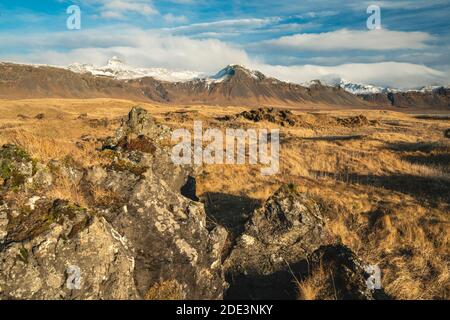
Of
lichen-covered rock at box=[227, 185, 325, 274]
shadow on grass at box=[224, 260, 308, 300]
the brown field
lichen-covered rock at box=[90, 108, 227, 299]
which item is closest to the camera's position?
lichen-covered rock at box=[90, 108, 227, 299]

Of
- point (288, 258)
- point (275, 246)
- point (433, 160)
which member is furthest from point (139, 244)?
point (433, 160)

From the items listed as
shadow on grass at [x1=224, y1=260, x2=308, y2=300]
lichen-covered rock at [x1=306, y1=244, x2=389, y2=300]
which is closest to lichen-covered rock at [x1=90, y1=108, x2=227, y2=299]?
shadow on grass at [x1=224, y1=260, x2=308, y2=300]

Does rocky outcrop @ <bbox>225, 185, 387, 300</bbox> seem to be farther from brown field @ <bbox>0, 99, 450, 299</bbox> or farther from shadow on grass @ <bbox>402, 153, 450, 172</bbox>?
shadow on grass @ <bbox>402, 153, 450, 172</bbox>

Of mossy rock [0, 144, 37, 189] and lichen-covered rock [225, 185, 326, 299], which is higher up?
mossy rock [0, 144, 37, 189]

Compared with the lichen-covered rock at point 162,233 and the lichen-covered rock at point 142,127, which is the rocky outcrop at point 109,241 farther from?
the lichen-covered rock at point 142,127

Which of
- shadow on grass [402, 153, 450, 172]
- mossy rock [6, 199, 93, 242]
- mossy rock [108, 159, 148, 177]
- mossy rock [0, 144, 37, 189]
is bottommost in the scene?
shadow on grass [402, 153, 450, 172]

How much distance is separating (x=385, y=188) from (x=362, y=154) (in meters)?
8.66

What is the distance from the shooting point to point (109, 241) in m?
5.67

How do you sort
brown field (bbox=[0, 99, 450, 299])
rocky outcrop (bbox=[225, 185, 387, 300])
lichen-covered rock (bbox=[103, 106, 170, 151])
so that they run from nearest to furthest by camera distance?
rocky outcrop (bbox=[225, 185, 387, 300])
brown field (bbox=[0, 99, 450, 299])
lichen-covered rock (bbox=[103, 106, 170, 151])

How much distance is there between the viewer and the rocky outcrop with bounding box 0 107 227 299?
5.07m

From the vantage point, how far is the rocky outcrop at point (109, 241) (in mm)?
5070

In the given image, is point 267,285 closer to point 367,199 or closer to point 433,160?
point 367,199

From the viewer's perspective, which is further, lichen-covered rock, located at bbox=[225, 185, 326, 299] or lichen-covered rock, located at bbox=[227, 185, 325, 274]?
lichen-covered rock, located at bbox=[227, 185, 325, 274]
